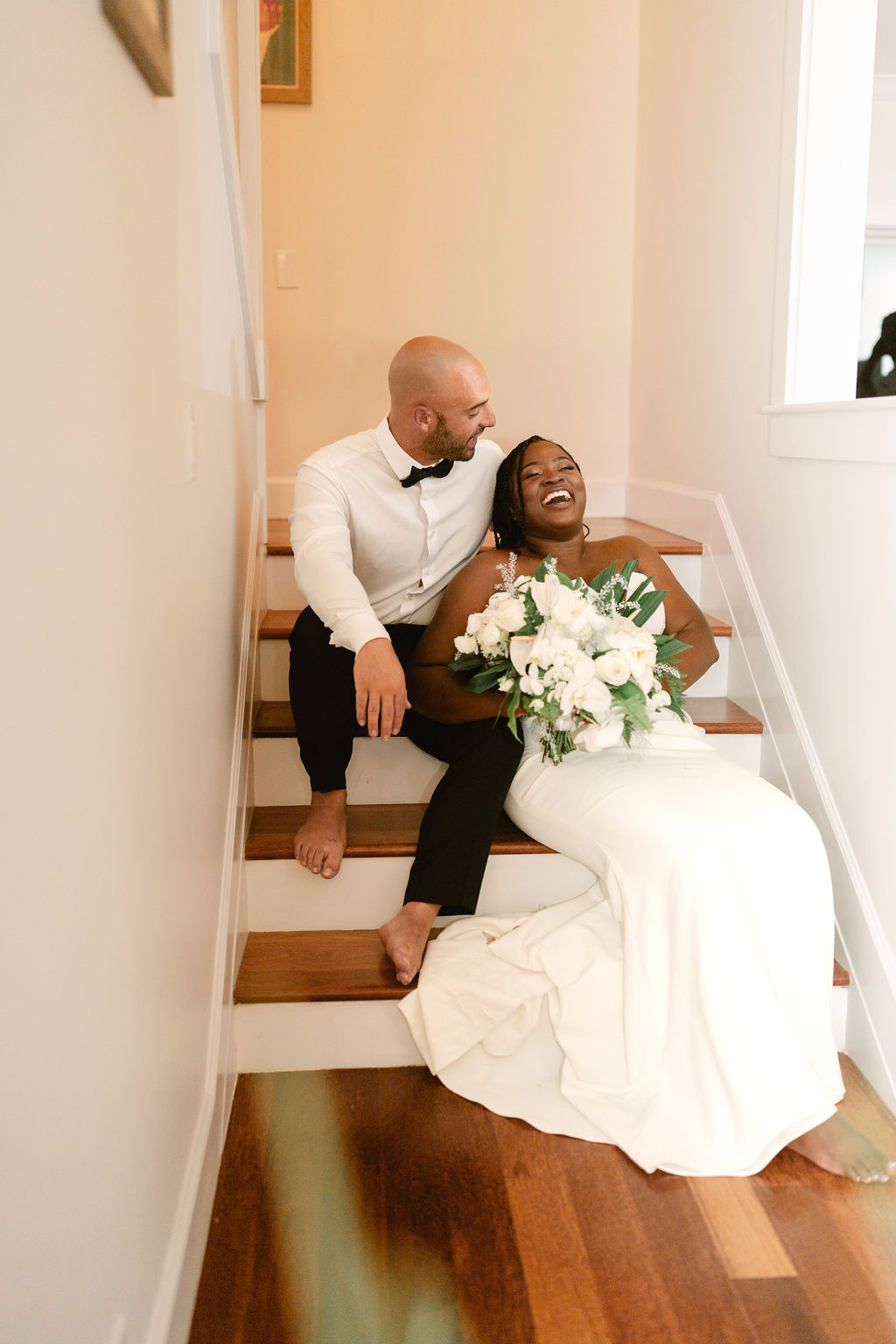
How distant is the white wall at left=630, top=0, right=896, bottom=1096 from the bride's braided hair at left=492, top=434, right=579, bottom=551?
1.87ft

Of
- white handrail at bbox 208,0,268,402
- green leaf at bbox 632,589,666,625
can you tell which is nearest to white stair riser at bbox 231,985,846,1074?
green leaf at bbox 632,589,666,625

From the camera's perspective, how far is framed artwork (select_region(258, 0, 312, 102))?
368 cm

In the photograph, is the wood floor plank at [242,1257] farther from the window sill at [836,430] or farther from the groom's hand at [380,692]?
the window sill at [836,430]

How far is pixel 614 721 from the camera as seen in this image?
80.4 inches

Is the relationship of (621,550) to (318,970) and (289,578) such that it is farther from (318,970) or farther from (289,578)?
(318,970)

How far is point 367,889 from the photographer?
227cm

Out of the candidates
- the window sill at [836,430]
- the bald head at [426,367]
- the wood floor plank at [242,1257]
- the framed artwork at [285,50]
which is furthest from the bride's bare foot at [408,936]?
the framed artwork at [285,50]

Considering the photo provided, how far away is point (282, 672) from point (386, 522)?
59 cm

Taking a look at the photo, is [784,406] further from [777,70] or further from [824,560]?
[777,70]

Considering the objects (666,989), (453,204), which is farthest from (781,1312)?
(453,204)

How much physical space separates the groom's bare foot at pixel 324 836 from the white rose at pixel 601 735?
22.9 inches

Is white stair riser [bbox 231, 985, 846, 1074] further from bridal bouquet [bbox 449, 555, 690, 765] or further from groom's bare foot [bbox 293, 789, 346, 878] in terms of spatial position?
bridal bouquet [bbox 449, 555, 690, 765]

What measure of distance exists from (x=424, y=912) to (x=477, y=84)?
3145 millimetres

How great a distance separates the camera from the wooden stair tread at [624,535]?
10.0 ft
